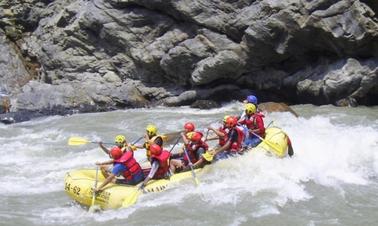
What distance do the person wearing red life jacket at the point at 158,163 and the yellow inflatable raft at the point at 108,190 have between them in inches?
5.1

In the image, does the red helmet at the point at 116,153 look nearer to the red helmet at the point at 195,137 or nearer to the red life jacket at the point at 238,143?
the red helmet at the point at 195,137

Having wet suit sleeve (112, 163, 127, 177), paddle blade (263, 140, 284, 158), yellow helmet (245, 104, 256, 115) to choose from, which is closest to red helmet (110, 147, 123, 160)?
wet suit sleeve (112, 163, 127, 177)

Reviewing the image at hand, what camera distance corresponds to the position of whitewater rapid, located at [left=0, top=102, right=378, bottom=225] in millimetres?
9156

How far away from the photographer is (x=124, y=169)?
9945mm

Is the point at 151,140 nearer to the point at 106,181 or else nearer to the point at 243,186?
the point at 106,181

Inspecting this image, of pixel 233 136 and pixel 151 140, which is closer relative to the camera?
pixel 151 140

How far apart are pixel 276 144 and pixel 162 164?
2.51 m

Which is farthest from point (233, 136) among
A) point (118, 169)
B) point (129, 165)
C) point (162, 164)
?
point (118, 169)

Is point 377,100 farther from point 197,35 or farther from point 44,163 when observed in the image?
point 44,163

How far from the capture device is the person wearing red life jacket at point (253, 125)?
11734 mm

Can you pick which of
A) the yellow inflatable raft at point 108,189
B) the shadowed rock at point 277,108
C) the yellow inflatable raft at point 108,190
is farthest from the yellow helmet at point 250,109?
the shadowed rock at point 277,108

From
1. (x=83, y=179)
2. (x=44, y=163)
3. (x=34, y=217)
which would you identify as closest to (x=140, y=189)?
(x=83, y=179)

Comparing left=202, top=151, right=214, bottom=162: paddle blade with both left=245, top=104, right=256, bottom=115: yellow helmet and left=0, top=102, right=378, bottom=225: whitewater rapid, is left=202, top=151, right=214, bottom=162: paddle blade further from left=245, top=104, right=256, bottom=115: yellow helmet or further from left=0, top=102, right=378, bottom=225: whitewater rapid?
left=245, top=104, right=256, bottom=115: yellow helmet

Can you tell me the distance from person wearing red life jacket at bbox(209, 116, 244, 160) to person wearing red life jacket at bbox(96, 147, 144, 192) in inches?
70.9
